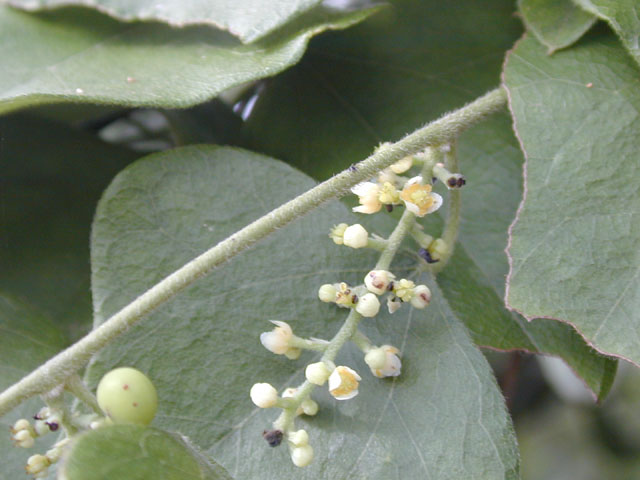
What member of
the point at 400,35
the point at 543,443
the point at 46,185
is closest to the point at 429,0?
the point at 400,35

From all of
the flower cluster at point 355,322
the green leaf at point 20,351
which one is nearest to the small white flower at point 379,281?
the flower cluster at point 355,322

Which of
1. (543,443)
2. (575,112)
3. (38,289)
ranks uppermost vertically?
(575,112)

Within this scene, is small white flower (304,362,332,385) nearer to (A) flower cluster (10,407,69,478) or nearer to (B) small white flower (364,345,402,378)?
(B) small white flower (364,345,402,378)

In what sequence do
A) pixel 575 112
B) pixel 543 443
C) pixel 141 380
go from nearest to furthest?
pixel 141 380, pixel 575 112, pixel 543 443

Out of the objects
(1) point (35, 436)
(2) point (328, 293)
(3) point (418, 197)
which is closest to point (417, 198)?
(3) point (418, 197)

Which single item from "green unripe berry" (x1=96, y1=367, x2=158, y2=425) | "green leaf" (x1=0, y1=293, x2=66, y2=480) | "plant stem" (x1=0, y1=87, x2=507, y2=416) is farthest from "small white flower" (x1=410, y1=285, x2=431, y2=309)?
"green leaf" (x1=0, y1=293, x2=66, y2=480)

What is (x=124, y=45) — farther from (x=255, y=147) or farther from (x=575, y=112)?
(x=575, y=112)

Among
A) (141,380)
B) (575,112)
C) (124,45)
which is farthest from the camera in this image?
(124,45)
